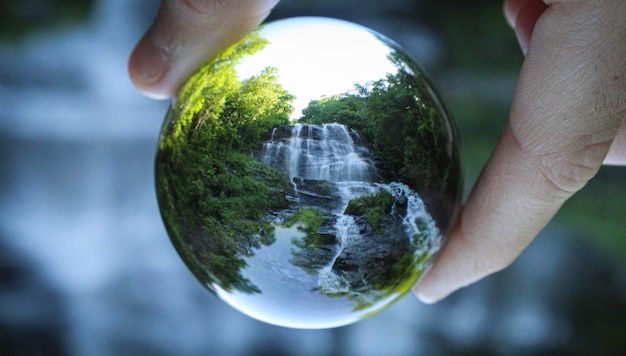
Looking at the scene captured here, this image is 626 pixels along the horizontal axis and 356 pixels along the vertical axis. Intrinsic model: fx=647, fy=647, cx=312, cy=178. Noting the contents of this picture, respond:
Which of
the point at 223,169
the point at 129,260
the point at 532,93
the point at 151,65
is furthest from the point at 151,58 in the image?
the point at 129,260

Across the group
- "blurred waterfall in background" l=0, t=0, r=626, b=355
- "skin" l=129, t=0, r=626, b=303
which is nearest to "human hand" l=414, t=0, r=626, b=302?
"skin" l=129, t=0, r=626, b=303

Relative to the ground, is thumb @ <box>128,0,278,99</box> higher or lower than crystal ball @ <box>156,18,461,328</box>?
higher

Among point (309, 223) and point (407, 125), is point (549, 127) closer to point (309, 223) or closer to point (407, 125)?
point (407, 125)

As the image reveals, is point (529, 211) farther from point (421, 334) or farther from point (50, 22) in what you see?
point (50, 22)

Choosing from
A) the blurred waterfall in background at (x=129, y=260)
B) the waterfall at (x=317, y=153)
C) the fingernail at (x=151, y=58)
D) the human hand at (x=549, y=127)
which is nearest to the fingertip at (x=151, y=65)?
the fingernail at (x=151, y=58)

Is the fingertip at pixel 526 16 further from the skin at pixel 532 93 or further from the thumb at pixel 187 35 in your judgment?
the thumb at pixel 187 35

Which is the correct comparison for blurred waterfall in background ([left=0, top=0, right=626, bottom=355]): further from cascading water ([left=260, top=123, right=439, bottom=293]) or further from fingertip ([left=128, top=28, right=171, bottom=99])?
cascading water ([left=260, top=123, right=439, bottom=293])
